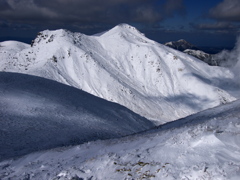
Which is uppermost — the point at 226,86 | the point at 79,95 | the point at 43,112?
the point at 226,86

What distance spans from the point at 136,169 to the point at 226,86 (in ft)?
445


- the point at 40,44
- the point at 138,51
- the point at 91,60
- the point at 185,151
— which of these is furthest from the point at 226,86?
→ the point at 185,151

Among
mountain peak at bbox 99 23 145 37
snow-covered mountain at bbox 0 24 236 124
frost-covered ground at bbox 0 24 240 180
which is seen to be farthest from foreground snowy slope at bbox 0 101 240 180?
mountain peak at bbox 99 23 145 37

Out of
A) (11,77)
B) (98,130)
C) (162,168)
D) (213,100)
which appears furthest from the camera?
(213,100)

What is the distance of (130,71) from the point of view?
12425 centimetres

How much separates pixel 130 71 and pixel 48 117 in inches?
3980

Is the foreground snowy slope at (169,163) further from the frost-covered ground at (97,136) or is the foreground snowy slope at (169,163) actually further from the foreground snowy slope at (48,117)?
the foreground snowy slope at (48,117)

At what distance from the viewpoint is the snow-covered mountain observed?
105000 millimetres

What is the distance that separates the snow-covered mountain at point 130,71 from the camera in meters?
105

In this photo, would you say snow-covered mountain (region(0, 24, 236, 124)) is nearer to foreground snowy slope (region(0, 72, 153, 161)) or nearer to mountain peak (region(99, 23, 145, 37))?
mountain peak (region(99, 23, 145, 37))

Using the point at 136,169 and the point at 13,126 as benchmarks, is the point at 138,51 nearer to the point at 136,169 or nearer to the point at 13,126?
the point at 13,126

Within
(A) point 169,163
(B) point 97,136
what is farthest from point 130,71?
(A) point 169,163

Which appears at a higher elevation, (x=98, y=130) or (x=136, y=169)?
(x=98, y=130)

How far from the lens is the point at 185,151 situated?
8.41 meters
